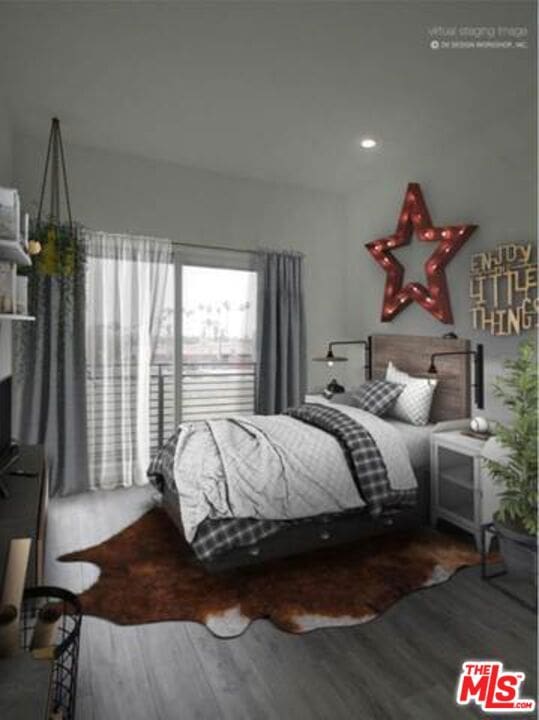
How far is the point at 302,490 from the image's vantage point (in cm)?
250

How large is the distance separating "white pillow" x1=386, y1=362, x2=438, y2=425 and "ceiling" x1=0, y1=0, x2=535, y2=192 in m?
1.81

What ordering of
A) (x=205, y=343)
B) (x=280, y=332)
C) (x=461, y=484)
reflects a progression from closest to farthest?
1. (x=461, y=484)
2. (x=205, y=343)
3. (x=280, y=332)

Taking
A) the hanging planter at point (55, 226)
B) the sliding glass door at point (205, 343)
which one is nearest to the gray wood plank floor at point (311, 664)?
the sliding glass door at point (205, 343)

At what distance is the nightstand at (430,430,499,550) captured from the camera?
104 inches

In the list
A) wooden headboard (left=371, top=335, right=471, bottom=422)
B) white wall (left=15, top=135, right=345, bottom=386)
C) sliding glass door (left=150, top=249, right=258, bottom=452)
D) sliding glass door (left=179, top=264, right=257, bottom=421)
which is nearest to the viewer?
wooden headboard (left=371, top=335, right=471, bottom=422)

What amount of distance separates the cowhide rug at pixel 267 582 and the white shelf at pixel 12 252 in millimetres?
1676

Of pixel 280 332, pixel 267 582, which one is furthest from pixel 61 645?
pixel 280 332

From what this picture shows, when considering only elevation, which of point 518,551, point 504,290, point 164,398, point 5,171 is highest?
point 5,171

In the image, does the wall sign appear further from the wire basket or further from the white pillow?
the wire basket

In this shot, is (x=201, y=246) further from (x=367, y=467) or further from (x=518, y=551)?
(x=518, y=551)

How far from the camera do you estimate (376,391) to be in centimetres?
356

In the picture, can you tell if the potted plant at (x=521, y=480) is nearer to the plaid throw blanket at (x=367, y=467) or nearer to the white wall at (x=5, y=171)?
the plaid throw blanket at (x=367, y=467)

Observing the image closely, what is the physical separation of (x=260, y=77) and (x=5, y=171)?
1.91 meters

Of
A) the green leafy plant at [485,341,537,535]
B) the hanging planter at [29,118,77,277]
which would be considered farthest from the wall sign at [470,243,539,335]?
the hanging planter at [29,118,77,277]
